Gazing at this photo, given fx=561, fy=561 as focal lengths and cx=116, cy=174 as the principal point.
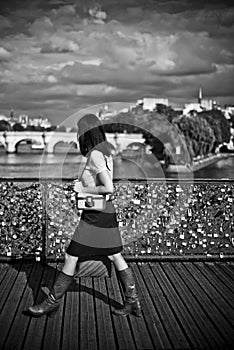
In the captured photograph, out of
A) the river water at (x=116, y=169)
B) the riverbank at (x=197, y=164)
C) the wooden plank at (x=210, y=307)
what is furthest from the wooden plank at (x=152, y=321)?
the river water at (x=116, y=169)

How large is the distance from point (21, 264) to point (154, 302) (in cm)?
196

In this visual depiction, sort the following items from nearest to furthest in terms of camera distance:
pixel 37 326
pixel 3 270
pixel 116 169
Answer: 1. pixel 37 326
2. pixel 3 270
3. pixel 116 169

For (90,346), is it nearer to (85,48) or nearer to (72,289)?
(72,289)

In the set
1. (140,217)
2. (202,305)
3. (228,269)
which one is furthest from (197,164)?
(202,305)

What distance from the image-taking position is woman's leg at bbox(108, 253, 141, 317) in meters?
4.69

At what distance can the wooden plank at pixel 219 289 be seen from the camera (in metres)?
5.20

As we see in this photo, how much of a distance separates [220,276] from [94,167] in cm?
231

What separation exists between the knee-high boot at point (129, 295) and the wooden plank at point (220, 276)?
1.13 metres

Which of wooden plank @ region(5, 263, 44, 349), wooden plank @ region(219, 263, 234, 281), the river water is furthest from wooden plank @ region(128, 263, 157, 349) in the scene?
the river water

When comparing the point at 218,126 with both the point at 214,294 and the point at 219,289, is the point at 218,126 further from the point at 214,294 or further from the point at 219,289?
the point at 214,294

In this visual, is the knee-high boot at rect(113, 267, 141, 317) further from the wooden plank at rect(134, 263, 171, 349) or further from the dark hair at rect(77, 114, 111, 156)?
the dark hair at rect(77, 114, 111, 156)

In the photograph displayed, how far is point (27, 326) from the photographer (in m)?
4.49

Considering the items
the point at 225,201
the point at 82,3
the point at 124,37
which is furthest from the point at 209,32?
the point at 225,201

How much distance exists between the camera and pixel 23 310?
4844 mm
